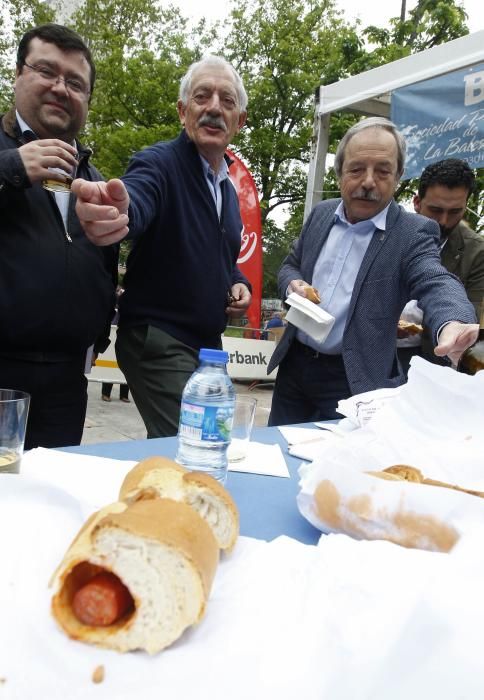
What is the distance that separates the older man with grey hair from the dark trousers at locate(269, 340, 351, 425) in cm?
39

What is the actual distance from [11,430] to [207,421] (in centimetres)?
42

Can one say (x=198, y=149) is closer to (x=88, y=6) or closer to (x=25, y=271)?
(x=25, y=271)

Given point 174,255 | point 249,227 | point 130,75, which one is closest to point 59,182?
point 174,255

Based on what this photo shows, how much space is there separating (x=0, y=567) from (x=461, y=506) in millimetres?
750

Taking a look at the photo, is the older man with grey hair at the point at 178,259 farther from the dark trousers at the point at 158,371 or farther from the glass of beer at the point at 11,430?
the glass of beer at the point at 11,430

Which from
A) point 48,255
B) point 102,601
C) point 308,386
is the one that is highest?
point 48,255

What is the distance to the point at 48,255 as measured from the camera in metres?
2.05

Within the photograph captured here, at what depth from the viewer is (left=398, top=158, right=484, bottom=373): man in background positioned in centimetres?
319

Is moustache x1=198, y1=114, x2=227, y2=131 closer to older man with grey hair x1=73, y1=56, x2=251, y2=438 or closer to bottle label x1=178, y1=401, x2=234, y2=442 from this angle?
older man with grey hair x1=73, y1=56, x2=251, y2=438

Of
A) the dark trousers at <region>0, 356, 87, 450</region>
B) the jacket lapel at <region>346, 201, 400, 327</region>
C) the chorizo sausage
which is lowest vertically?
the dark trousers at <region>0, 356, 87, 450</region>

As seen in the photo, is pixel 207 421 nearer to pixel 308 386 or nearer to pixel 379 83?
pixel 308 386

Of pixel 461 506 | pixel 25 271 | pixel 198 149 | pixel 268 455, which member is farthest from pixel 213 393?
pixel 198 149

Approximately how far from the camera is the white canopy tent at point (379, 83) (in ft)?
12.9

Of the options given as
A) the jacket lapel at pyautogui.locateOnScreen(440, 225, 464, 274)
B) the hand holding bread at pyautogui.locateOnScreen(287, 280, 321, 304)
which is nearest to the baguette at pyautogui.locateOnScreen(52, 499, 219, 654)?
the hand holding bread at pyautogui.locateOnScreen(287, 280, 321, 304)
